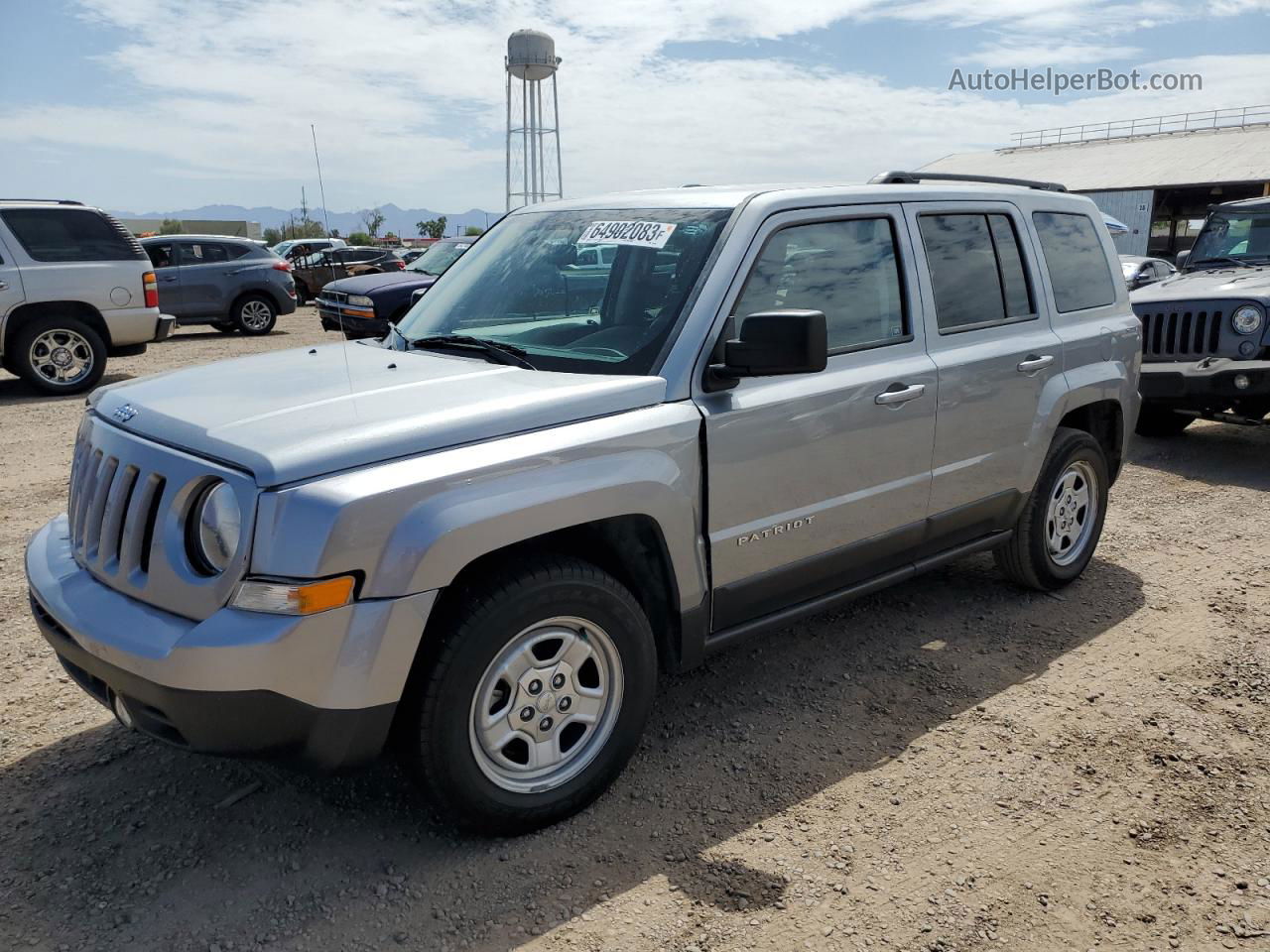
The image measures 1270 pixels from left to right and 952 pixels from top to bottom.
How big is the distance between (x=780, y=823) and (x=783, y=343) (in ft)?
4.86

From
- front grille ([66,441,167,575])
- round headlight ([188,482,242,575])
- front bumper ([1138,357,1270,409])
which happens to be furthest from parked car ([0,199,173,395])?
front bumper ([1138,357,1270,409])

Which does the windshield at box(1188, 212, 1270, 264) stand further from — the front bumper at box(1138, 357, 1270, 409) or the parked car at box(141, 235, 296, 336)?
the parked car at box(141, 235, 296, 336)

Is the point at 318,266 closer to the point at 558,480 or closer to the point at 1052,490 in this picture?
the point at 1052,490

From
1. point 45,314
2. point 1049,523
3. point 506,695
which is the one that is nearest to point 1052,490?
point 1049,523

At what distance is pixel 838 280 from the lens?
148 inches

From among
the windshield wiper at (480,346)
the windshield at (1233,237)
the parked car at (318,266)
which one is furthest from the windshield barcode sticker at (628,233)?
the parked car at (318,266)

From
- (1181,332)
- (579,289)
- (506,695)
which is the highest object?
(579,289)

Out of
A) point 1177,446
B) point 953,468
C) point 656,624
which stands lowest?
point 1177,446

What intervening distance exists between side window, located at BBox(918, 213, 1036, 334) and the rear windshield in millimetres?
9841

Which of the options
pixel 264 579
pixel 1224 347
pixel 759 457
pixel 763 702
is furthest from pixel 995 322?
pixel 1224 347

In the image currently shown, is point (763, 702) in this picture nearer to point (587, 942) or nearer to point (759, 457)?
point (759, 457)

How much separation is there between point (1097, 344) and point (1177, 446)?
4.38 m

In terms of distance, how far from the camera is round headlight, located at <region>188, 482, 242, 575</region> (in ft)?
8.39

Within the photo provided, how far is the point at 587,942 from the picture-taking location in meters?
2.65
